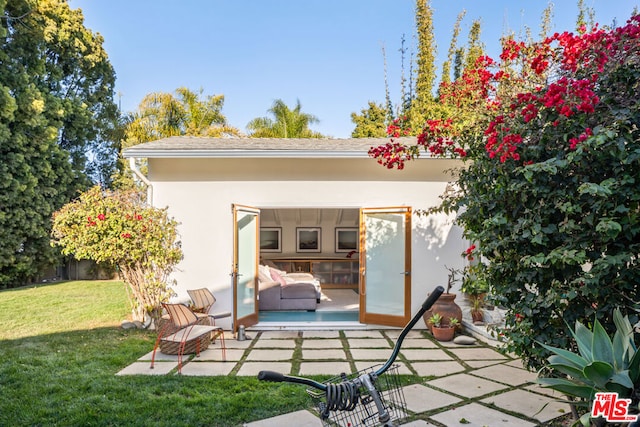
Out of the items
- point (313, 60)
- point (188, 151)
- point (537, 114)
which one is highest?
point (313, 60)

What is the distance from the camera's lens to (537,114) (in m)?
2.99

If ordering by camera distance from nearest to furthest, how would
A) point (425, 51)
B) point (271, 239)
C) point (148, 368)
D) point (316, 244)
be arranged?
point (148, 368) → point (271, 239) → point (316, 244) → point (425, 51)

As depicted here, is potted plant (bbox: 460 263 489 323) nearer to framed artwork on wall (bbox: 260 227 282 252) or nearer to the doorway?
the doorway

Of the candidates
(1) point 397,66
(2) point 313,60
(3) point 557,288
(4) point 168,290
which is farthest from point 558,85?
(1) point 397,66

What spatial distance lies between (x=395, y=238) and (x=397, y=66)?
17.5 m

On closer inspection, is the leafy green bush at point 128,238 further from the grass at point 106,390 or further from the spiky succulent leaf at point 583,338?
the spiky succulent leaf at point 583,338

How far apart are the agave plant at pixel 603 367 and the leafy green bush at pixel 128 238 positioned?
225 inches

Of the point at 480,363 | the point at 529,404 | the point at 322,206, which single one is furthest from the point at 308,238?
the point at 529,404

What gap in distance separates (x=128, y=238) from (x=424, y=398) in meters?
4.91

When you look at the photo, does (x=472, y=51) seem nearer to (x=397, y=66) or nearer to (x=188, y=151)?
(x=397, y=66)

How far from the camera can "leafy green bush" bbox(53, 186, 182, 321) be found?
618 cm

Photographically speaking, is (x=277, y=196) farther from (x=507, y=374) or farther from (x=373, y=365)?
(x=507, y=374)

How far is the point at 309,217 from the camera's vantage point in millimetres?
13055

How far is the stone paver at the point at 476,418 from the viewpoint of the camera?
127 inches
